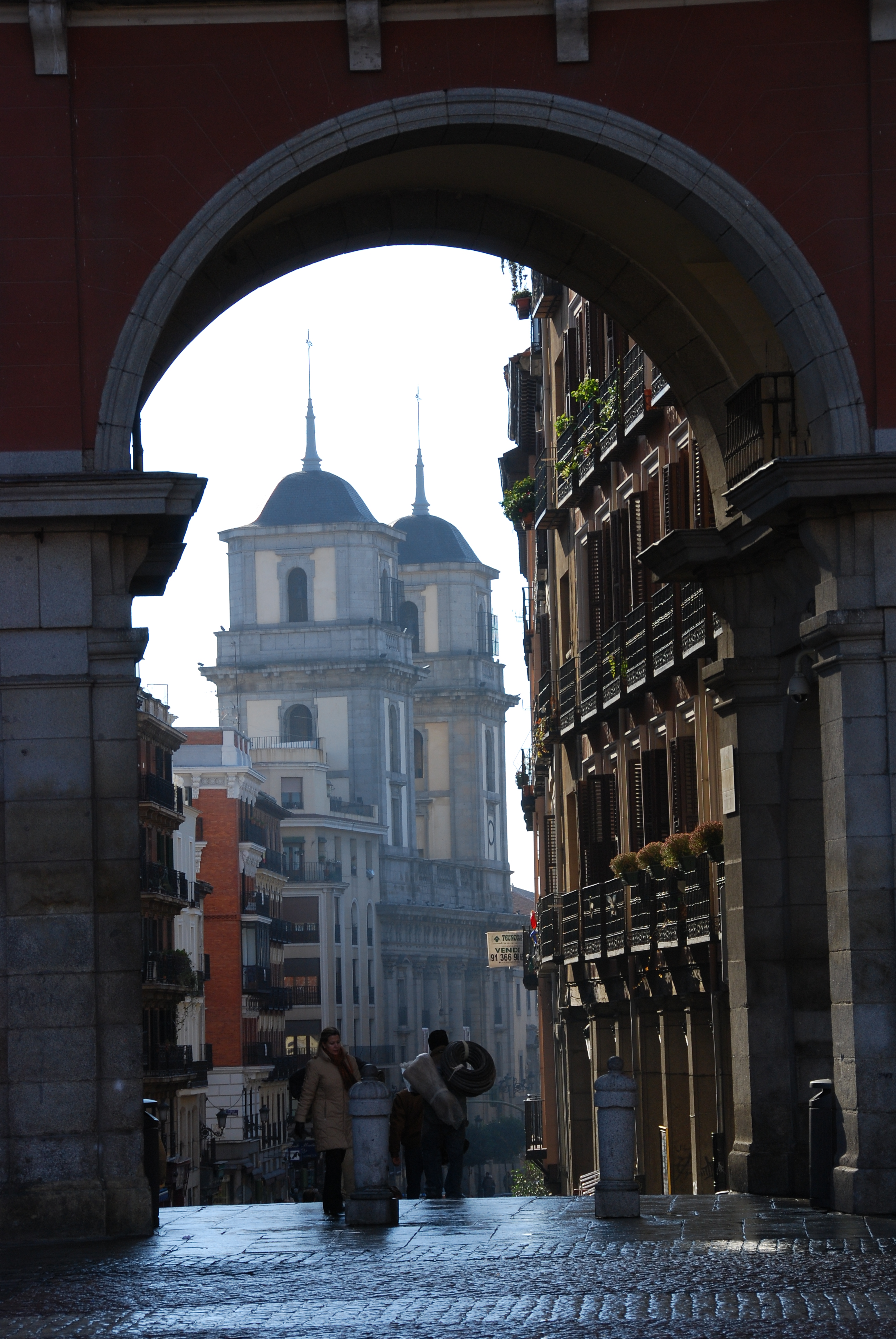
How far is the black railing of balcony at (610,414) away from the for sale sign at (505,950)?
79.1 feet

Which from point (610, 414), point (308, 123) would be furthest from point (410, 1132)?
point (610, 414)

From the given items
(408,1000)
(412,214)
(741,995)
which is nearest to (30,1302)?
(741,995)

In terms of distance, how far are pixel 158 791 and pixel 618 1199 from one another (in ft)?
196

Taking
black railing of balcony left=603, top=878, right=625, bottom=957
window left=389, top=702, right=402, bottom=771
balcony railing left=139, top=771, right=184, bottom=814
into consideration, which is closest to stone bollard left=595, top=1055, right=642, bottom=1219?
black railing of balcony left=603, top=878, right=625, bottom=957

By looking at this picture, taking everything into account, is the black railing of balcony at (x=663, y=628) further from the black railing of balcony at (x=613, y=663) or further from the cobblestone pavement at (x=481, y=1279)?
the cobblestone pavement at (x=481, y=1279)

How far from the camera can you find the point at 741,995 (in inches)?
817

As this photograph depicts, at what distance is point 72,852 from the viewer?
57.3ft

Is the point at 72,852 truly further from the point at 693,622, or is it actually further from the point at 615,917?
the point at 615,917

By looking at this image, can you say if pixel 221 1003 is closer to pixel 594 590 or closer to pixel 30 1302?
pixel 594 590

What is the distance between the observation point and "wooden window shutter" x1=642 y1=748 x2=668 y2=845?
109ft

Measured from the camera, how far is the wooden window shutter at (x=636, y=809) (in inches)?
1364

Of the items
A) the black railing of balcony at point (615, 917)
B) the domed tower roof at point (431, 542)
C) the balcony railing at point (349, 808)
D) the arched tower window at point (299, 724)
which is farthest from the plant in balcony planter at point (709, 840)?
the domed tower roof at point (431, 542)

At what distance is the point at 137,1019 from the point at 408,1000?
432 feet

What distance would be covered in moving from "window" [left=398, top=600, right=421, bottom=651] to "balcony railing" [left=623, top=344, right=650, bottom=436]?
131364mm
